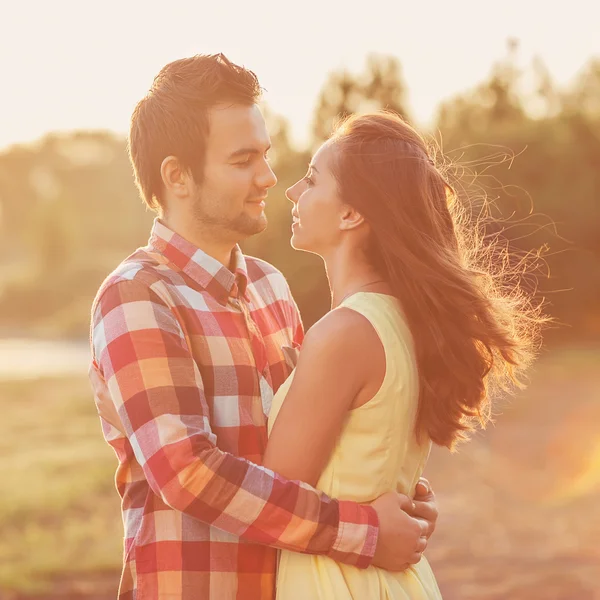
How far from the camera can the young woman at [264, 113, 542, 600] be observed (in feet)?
7.67

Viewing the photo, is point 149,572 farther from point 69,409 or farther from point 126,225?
point 126,225

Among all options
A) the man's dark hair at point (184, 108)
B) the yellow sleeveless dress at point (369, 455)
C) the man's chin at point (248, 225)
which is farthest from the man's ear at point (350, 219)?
the man's dark hair at point (184, 108)

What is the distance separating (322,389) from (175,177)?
860 millimetres

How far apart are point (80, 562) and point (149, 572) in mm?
4499

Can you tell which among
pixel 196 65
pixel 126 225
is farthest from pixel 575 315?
pixel 126 225

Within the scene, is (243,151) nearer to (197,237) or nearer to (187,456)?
(197,237)

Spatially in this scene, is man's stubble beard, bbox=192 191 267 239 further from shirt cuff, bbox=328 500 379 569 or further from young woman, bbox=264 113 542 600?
shirt cuff, bbox=328 500 379 569

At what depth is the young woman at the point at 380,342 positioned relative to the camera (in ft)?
7.67

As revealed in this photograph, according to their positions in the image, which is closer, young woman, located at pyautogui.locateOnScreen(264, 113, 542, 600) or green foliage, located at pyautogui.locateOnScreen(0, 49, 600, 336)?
young woman, located at pyautogui.locateOnScreen(264, 113, 542, 600)

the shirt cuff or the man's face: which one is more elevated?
the man's face

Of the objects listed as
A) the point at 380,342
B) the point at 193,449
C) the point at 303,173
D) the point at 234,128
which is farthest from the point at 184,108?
the point at 303,173

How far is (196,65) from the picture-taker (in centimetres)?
281

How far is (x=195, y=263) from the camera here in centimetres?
268

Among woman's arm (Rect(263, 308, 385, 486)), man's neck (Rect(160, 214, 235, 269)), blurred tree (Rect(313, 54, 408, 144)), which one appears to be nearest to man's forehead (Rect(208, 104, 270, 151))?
man's neck (Rect(160, 214, 235, 269))
